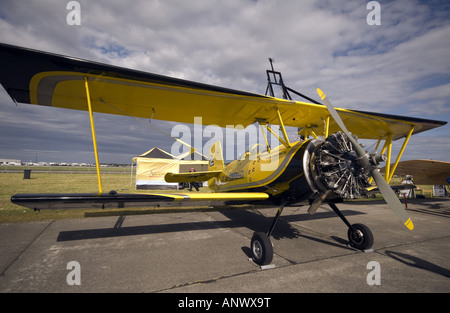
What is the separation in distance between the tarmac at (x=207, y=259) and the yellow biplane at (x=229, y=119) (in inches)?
25.6

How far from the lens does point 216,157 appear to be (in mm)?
9242

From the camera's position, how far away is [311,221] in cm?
764

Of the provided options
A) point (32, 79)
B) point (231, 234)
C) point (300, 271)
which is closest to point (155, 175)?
point (231, 234)

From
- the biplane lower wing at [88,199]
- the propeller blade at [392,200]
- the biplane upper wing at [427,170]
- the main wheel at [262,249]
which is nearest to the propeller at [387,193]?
the propeller blade at [392,200]

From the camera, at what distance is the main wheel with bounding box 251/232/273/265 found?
383 centimetres

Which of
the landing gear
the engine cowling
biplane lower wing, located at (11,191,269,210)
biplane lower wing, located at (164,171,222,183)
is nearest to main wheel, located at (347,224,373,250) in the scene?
the landing gear

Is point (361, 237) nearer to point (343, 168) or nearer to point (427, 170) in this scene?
point (343, 168)

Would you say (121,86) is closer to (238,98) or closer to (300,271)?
(238,98)

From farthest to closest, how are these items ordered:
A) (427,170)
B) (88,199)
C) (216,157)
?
1. (427,170)
2. (216,157)
3. (88,199)

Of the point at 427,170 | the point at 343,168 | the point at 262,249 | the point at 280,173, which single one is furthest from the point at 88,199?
the point at 427,170

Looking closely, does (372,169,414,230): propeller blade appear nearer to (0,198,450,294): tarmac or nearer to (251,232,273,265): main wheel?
(0,198,450,294): tarmac

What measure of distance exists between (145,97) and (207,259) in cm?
378
